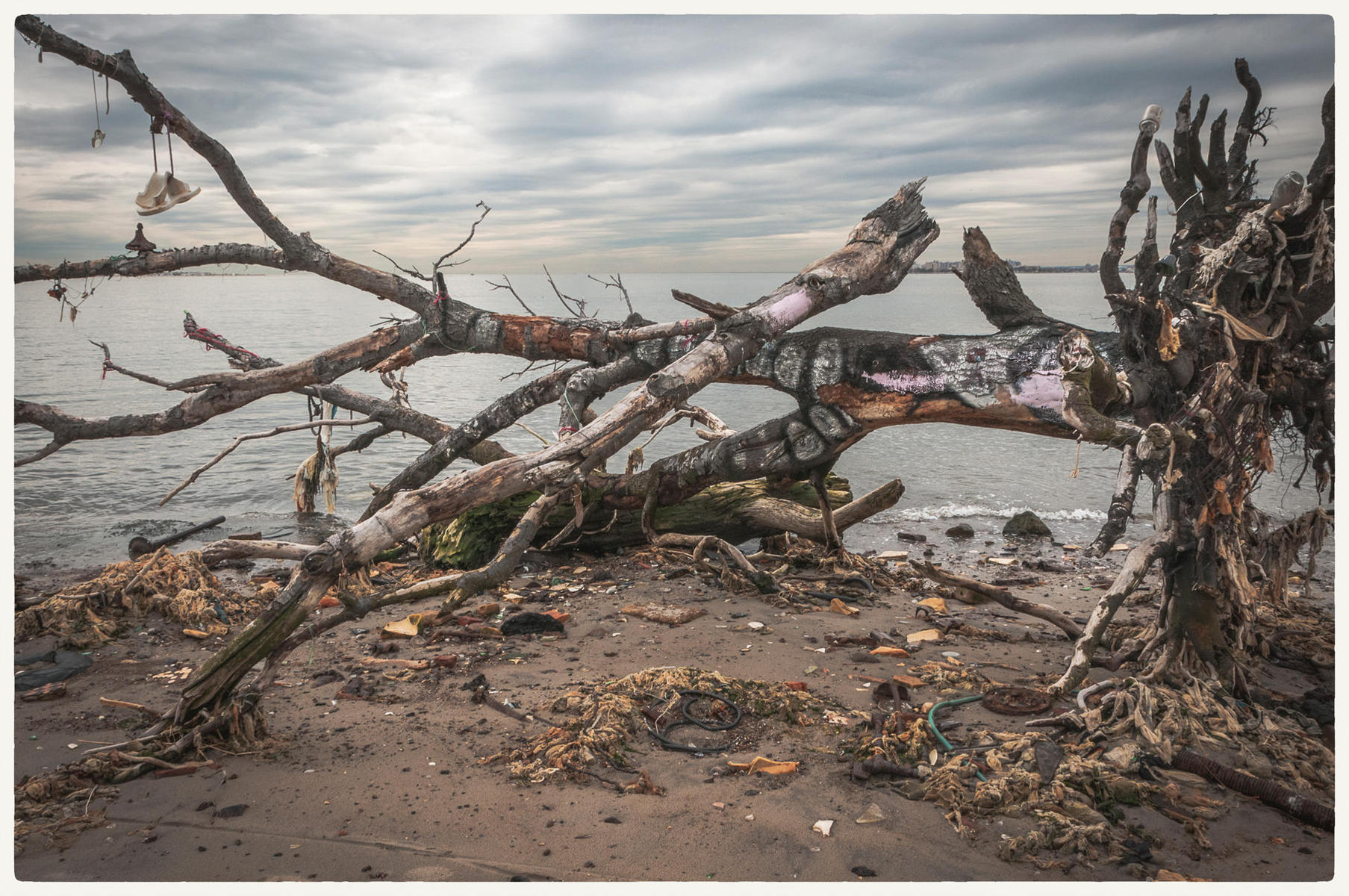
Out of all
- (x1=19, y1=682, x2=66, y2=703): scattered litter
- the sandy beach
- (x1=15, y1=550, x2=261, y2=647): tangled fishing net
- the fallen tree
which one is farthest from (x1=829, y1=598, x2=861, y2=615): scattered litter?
(x1=19, y1=682, x2=66, y2=703): scattered litter

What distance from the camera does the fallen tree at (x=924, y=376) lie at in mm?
3355

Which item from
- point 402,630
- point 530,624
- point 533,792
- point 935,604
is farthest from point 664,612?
point 533,792

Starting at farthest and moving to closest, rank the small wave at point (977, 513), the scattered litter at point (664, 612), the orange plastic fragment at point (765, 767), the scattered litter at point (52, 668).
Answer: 1. the small wave at point (977, 513)
2. the scattered litter at point (664, 612)
3. the scattered litter at point (52, 668)
4. the orange plastic fragment at point (765, 767)

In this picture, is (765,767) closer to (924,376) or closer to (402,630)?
(924,376)

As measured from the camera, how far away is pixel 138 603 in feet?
18.0

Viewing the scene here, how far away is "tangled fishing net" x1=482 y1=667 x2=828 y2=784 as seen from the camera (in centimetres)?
335

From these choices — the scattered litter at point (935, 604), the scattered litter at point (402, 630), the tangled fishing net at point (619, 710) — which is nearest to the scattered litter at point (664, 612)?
the tangled fishing net at point (619, 710)

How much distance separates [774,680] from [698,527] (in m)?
2.58

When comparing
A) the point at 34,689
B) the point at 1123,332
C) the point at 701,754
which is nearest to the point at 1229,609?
the point at 1123,332

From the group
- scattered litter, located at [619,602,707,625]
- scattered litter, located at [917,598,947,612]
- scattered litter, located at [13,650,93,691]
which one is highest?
scattered litter, located at [917,598,947,612]

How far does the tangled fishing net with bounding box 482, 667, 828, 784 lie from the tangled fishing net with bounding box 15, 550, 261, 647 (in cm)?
277

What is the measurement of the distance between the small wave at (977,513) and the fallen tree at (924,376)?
324 centimetres

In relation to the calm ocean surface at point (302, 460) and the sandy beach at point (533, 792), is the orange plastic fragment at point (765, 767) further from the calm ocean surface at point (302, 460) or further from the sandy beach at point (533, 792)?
the calm ocean surface at point (302, 460)

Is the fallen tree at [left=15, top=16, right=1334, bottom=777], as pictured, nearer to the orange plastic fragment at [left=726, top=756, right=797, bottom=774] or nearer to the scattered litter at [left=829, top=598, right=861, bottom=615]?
the scattered litter at [left=829, top=598, right=861, bottom=615]
